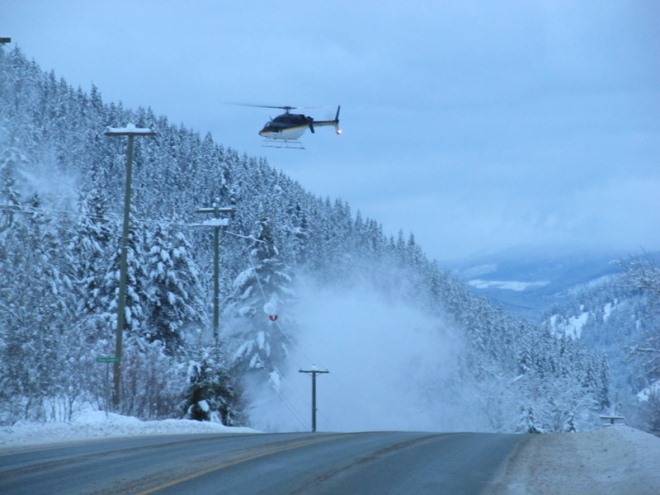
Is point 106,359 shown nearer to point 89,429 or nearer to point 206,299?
point 89,429

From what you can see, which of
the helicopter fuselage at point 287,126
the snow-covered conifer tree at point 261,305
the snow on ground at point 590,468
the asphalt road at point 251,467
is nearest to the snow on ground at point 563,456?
the snow on ground at point 590,468

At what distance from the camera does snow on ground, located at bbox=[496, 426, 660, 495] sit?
38.9ft

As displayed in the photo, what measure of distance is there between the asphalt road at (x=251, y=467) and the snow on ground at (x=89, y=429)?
1539 mm

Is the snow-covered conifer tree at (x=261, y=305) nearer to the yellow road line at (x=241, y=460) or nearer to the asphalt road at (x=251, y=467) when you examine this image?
the yellow road line at (x=241, y=460)

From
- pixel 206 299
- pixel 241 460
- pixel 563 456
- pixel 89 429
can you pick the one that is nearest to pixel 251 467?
pixel 241 460

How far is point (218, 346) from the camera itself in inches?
1417

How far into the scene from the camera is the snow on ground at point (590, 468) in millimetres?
11859

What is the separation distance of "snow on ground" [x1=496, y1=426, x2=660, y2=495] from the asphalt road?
0.42 m

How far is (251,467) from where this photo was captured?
13.9 metres

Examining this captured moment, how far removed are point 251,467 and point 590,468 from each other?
5.76 metres

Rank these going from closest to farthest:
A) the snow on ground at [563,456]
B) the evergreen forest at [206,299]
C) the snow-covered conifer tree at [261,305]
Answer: the snow on ground at [563,456] → the evergreen forest at [206,299] → the snow-covered conifer tree at [261,305]

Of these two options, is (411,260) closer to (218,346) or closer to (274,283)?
(274,283)

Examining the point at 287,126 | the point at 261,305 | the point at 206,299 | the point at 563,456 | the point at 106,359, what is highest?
the point at 287,126

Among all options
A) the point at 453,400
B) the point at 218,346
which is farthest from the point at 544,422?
the point at 218,346
